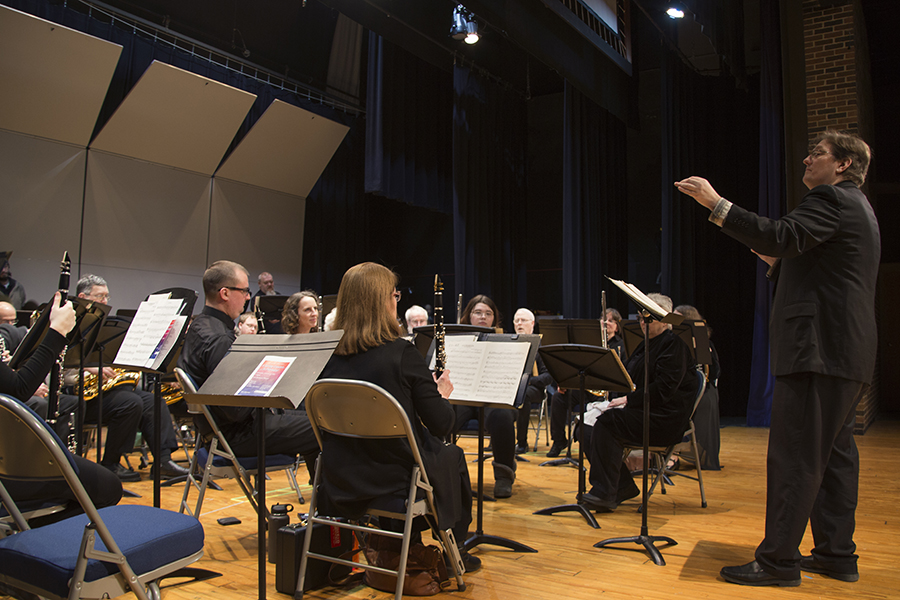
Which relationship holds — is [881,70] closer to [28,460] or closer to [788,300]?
[788,300]

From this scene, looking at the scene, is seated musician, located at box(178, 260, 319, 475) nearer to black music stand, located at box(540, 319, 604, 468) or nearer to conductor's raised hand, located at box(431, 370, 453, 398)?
conductor's raised hand, located at box(431, 370, 453, 398)

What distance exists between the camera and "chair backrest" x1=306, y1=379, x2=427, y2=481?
216cm

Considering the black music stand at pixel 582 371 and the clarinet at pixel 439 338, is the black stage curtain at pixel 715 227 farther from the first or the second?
A: the clarinet at pixel 439 338

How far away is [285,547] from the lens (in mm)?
2533

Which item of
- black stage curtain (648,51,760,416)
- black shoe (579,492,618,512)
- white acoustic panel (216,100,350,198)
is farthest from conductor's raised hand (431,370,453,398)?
white acoustic panel (216,100,350,198)

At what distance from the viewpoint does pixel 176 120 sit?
7.74 meters

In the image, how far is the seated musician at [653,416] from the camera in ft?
11.6

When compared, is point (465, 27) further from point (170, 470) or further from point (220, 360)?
point (220, 360)

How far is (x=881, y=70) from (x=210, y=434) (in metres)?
10.0

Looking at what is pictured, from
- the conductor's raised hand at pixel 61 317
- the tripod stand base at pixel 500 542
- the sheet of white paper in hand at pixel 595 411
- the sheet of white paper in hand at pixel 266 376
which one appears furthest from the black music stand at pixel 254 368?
the sheet of white paper in hand at pixel 595 411

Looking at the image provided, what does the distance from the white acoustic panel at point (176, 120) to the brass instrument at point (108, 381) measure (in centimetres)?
398

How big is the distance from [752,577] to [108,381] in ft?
13.8

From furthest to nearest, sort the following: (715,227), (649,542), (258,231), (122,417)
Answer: (258,231)
(715,227)
(122,417)
(649,542)

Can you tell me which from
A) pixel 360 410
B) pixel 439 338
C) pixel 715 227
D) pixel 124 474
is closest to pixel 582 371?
pixel 439 338
